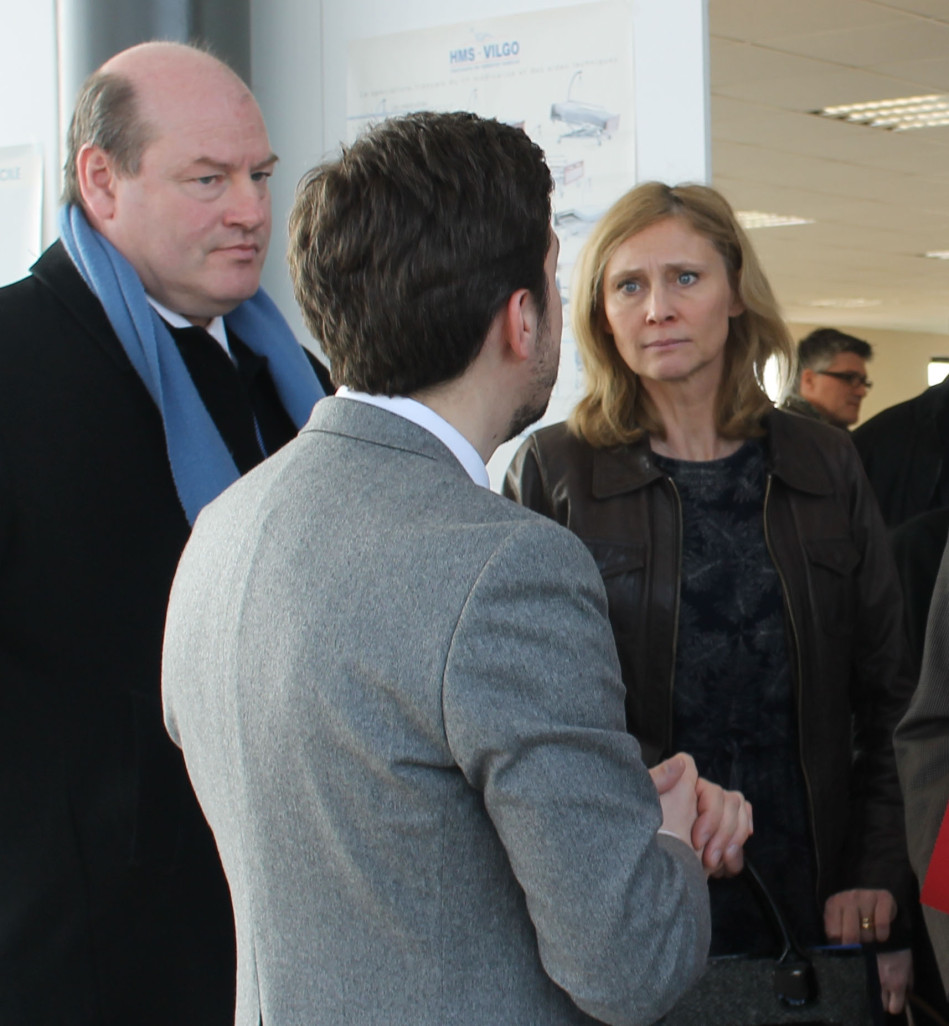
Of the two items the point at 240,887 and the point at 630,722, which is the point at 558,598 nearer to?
the point at 240,887

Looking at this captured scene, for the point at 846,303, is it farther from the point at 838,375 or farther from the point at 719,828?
the point at 719,828

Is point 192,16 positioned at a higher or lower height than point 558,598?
higher

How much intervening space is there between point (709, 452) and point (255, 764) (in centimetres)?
123

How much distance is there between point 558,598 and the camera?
0.92m

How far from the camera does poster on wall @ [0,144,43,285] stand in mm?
2980

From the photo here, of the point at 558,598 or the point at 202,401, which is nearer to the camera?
the point at 558,598

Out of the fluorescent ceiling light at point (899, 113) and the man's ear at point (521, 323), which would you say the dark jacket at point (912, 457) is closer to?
the man's ear at point (521, 323)

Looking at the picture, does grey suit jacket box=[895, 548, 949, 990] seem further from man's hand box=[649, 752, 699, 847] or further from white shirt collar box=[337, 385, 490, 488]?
white shirt collar box=[337, 385, 490, 488]

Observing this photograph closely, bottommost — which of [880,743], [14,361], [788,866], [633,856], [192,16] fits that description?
[788,866]

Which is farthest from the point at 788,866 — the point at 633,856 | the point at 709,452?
the point at 633,856

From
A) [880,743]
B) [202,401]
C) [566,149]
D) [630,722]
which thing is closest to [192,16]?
[566,149]

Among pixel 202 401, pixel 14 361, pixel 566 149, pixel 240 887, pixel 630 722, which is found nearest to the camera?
pixel 240 887

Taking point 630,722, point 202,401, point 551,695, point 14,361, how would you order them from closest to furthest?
1. point 551,695
2. point 14,361
3. point 202,401
4. point 630,722

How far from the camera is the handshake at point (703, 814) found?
109cm
